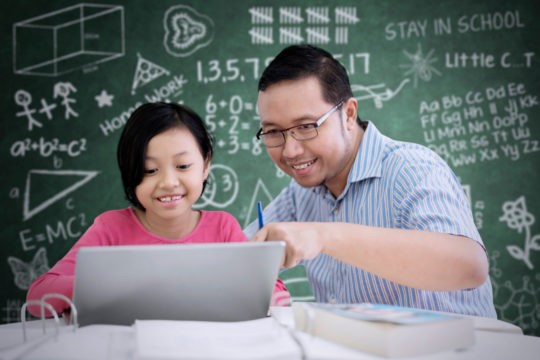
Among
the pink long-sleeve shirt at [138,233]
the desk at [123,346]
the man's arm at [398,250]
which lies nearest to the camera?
the desk at [123,346]

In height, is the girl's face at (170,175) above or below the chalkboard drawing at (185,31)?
below

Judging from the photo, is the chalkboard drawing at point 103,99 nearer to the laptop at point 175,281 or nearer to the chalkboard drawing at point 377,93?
the chalkboard drawing at point 377,93

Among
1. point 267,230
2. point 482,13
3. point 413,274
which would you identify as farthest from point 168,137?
point 482,13

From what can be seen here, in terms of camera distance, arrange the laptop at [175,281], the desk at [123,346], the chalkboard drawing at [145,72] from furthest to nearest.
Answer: the chalkboard drawing at [145,72] < the laptop at [175,281] < the desk at [123,346]

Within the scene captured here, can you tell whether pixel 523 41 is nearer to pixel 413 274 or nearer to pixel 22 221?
pixel 413 274

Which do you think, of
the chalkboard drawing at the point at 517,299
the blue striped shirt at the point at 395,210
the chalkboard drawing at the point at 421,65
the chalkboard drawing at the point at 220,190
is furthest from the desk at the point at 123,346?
the chalkboard drawing at the point at 421,65

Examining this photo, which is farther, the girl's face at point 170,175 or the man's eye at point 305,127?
the man's eye at point 305,127

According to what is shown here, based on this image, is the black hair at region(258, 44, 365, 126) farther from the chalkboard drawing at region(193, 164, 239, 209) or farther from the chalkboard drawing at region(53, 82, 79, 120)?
the chalkboard drawing at region(53, 82, 79, 120)

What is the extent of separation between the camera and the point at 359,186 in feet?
5.76

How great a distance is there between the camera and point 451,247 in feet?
4.17

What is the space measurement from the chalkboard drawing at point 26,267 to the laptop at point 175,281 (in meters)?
2.11

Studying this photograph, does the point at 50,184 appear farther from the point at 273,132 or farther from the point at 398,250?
the point at 398,250

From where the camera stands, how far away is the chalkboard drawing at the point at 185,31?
3008 mm

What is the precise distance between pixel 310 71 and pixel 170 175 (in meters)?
0.56
